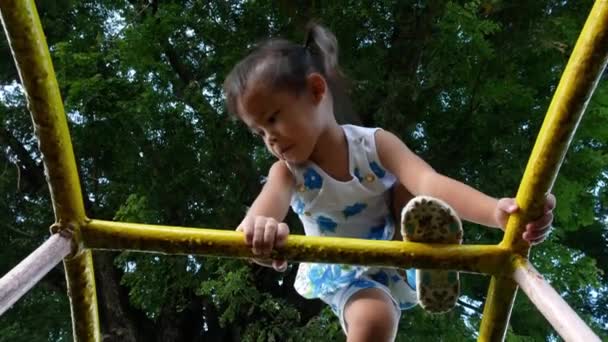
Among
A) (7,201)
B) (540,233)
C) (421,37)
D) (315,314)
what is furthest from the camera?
(7,201)

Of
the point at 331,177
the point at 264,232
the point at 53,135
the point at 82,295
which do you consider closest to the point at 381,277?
the point at 331,177

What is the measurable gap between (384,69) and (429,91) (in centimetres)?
24

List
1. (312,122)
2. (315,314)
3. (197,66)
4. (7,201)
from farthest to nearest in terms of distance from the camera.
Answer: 1. (7,201)
2. (197,66)
3. (315,314)
4. (312,122)

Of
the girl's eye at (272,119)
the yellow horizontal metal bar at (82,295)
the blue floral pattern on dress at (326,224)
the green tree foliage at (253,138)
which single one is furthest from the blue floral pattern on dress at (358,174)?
the green tree foliage at (253,138)

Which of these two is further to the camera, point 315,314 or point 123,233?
point 315,314

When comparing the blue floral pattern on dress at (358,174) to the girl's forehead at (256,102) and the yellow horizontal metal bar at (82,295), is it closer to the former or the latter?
the girl's forehead at (256,102)

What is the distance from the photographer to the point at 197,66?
4320 millimetres

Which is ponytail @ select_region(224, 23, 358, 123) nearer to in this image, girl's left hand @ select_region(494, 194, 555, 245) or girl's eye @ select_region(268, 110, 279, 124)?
girl's eye @ select_region(268, 110, 279, 124)

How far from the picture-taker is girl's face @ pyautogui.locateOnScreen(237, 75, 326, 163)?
1.35 metres

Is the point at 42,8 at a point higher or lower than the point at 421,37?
lower

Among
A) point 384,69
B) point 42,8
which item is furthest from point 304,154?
point 42,8

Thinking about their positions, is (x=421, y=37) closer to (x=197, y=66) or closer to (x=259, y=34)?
(x=259, y=34)

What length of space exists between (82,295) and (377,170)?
0.61 metres

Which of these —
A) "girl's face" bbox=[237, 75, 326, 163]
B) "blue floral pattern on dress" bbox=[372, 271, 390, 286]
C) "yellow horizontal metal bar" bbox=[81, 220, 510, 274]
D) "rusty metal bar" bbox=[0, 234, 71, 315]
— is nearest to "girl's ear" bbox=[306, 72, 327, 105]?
"girl's face" bbox=[237, 75, 326, 163]
